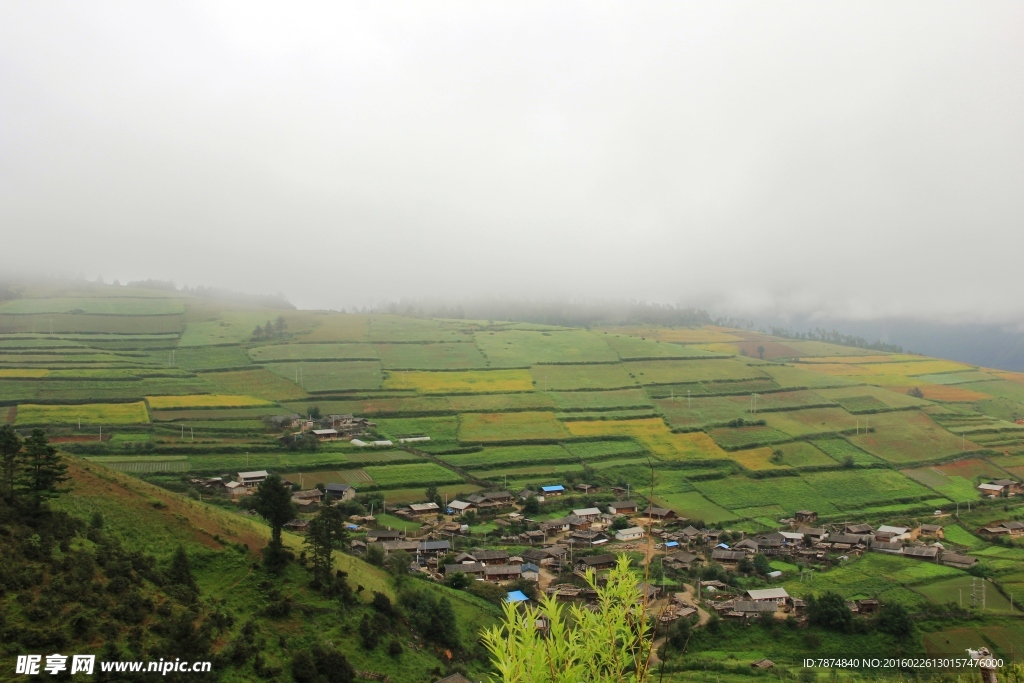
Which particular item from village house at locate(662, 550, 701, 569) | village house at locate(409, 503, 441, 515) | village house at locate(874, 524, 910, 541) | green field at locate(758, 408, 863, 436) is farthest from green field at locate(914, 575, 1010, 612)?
village house at locate(409, 503, 441, 515)

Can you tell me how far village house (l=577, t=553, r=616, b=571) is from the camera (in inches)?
1810

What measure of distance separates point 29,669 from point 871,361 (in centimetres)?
13228

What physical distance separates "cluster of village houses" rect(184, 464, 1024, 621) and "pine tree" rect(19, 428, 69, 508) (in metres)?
20.0

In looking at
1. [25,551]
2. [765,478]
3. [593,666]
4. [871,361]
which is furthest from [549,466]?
[871,361]

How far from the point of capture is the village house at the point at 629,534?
2116 inches

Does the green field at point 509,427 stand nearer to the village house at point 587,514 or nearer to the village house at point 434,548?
the village house at point 587,514

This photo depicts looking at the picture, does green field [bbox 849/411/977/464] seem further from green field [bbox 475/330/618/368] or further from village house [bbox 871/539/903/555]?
green field [bbox 475/330/618/368]

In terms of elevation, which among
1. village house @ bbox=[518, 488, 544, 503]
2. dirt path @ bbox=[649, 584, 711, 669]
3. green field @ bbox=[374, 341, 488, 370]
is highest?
green field @ bbox=[374, 341, 488, 370]

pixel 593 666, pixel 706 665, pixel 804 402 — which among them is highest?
pixel 593 666

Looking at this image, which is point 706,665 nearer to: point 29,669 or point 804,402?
Answer: point 29,669

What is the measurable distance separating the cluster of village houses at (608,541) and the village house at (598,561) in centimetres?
9

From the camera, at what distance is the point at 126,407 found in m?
66.5

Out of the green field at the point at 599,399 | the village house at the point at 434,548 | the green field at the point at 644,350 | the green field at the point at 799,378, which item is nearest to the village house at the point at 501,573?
the village house at the point at 434,548

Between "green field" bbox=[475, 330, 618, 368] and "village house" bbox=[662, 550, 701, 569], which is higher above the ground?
"green field" bbox=[475, 330, 618, 368]
